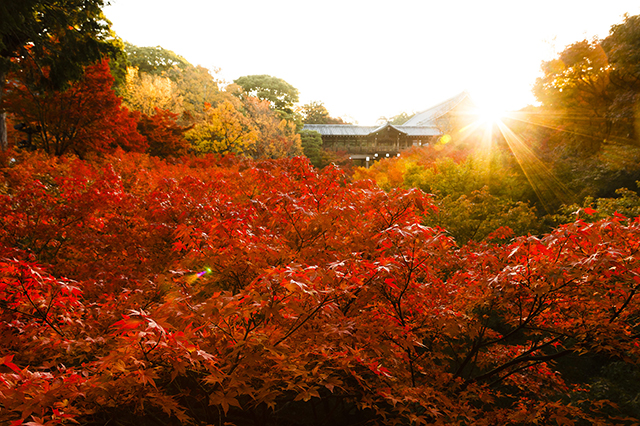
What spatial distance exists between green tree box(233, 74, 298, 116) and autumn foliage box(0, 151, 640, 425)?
40.9 m

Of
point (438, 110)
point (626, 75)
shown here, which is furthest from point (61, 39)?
point (438, 110)

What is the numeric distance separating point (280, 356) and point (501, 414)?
2.77 metres

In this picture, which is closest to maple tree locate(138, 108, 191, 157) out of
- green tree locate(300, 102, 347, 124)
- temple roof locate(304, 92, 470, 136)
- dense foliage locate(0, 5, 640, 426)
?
dense foliage locate(0, 5, 640, 426)

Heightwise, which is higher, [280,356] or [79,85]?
[79,85]

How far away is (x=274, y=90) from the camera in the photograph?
44312 mm

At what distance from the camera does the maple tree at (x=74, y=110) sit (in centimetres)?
1177

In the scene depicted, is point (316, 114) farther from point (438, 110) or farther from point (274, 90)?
point (438, 110)

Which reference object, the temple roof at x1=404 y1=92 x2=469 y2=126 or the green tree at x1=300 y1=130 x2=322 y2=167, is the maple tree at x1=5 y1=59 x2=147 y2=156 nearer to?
the green tree at x1=300 y1=130 x2=322 y2=167

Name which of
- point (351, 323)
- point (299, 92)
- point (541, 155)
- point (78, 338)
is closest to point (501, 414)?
point (351, 323)

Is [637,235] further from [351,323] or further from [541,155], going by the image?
[541,155]

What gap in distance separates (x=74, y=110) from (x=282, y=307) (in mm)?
13556

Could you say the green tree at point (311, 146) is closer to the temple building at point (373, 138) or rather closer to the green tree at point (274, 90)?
the temple building at point (373, 138)

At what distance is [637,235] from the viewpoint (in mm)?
3014

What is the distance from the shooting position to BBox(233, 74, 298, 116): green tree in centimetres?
4369
